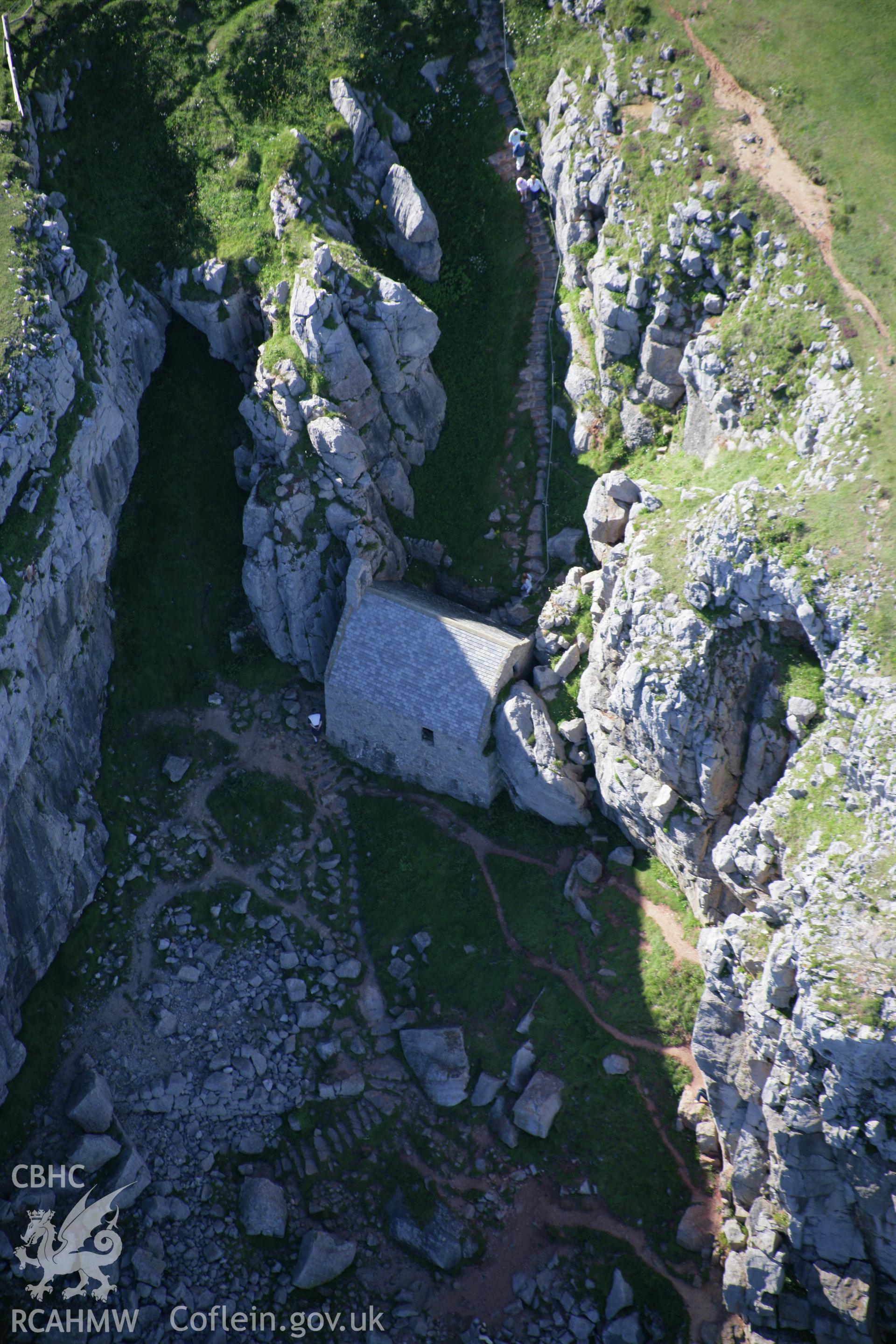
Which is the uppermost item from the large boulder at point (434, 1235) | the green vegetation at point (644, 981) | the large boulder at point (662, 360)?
the large boulder at point (662, 360)

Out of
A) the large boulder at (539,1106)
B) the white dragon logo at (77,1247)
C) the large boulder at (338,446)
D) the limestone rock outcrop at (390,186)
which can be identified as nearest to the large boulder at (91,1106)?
the white dragon logo at (77,1247)

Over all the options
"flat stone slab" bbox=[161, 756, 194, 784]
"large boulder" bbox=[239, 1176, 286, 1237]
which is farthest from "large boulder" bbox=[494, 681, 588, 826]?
"large boulder" bbox=[239, 1176, 286, 1237]

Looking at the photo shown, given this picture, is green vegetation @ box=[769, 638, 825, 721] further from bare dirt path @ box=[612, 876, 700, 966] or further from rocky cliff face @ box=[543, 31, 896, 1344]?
bare dirt path @ box=[612, 876, 700, 966]

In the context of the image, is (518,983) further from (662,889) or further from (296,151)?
(296,151)

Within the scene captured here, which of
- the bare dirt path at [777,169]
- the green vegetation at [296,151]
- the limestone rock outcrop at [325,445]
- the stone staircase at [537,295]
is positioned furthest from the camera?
the green vegetation at [296,151]

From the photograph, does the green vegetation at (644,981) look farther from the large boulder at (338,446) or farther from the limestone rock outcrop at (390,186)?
the limestone rock outcrop at (390,186)

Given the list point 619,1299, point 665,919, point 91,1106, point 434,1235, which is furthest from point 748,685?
point 91,1106

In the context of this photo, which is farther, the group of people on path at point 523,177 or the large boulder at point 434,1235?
the group of people on path at point 523,177
